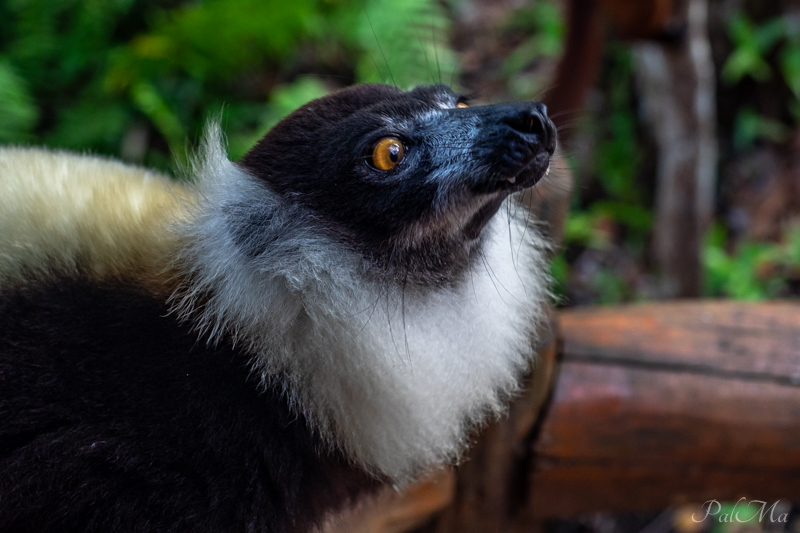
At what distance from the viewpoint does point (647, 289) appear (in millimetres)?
4258

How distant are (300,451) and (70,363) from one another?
1.76 ft

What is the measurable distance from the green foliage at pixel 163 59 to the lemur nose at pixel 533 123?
174 cm

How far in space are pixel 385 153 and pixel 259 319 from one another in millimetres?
477

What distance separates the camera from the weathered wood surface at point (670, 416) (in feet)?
7.16

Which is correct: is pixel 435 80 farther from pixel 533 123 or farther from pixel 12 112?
pixel 12 112

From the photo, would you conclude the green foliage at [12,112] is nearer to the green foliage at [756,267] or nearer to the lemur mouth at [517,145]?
the lemur mouth at [517,145]

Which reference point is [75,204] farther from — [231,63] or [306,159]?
[231,63]

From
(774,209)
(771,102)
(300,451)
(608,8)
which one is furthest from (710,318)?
(771,102)

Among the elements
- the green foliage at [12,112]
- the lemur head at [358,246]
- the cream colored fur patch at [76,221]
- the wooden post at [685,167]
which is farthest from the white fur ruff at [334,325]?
the wooden post at [685,167]

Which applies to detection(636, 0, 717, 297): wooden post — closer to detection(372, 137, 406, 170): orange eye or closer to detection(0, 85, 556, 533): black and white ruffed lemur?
detection(0, 85, 556, 533): black and white ruffed lemur

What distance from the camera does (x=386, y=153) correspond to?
1.52 meters

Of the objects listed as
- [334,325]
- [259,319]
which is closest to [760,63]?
[334,325]

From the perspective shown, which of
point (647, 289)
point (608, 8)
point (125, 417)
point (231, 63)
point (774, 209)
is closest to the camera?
point (125, 417)

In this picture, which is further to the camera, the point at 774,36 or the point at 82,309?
the point at 774,36
